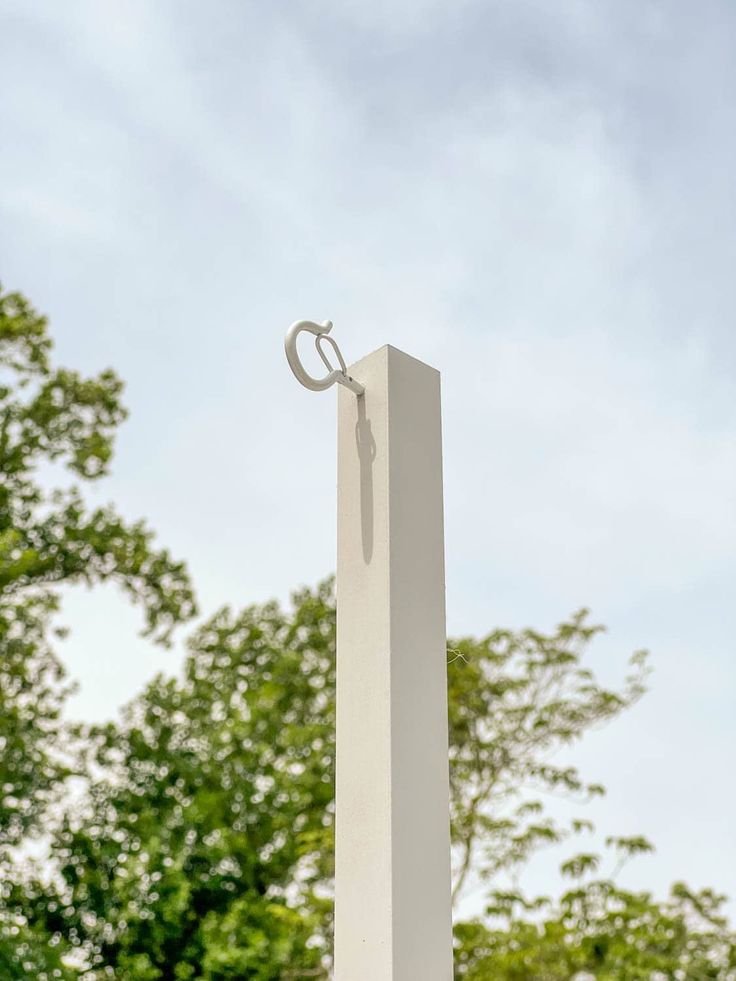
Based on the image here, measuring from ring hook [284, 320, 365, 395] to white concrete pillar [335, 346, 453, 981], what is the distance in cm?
1

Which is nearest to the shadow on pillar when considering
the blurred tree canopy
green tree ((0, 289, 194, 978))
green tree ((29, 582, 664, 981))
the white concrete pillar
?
the white concrete pillar

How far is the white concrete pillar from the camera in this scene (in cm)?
121

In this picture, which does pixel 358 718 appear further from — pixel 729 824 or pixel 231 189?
pixel 729 824

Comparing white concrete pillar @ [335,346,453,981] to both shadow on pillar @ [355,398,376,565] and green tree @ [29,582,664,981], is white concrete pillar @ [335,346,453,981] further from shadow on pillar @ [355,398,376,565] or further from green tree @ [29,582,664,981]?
green tree @ [29,582,664,981]

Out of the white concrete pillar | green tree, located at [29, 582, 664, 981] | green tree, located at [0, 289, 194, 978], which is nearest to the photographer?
the white concrete pillar

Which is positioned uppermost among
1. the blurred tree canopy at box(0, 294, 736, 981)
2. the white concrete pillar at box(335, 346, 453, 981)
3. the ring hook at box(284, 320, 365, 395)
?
the blurred tree canopy at box(0, 294, 736, 981)

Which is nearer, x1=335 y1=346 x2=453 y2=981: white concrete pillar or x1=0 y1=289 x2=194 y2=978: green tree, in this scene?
x1=335 y1=346 x2=453 y2=981: white concrete pillar

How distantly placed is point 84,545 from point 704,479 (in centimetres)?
326

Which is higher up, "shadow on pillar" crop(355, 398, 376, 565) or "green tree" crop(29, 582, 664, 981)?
"green tree" crop(29, 582, 664, 981)

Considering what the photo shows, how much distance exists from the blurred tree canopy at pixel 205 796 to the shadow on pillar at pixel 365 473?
4.26m

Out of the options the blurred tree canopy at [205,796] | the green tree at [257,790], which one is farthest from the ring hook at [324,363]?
the green tree at [257,790]

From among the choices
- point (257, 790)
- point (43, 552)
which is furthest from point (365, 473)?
point (257, 790)

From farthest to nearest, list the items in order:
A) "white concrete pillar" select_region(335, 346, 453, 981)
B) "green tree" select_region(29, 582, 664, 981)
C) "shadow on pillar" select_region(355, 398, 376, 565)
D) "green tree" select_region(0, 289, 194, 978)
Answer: "green tree" select_region(29, 582, 664, 981), "green tree" select_region(0, 289, 194, 978), "shadow on pillar" select_region(355, 398, 376, 565), "white concrete pillar" select_region(335, 346, 453, 981)

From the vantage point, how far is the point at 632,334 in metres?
4.84
